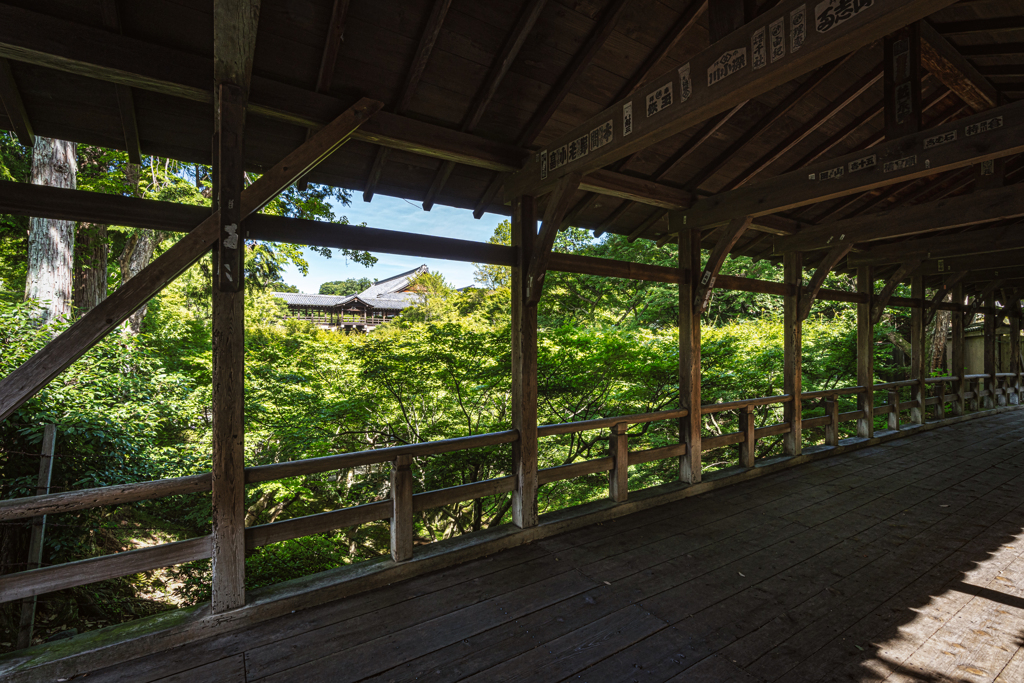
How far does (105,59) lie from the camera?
1930 mm

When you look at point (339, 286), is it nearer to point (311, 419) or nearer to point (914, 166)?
point (311, 419)

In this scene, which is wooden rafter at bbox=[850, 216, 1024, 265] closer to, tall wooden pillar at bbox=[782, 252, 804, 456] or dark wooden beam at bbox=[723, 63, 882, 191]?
tall wooden pillar at bbox=[782, 252, 804, 456]

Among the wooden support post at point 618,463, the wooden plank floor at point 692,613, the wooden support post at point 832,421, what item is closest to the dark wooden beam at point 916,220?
the wooden support post at point 832,421

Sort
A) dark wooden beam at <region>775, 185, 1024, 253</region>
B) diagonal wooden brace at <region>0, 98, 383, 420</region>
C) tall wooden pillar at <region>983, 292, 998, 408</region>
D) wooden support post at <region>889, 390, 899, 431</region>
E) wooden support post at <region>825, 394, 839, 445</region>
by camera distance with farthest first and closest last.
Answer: tall wooden pillar at <region>983, 292, 998, 408</region>
wooden support post at <region>889, 390, 899, 431</region>
wooden support post at <region>825, 394, 839, 445</region>
dark wooden beam at <region>775, 185, 1024, 253</region>
diagonal wooden brace at <region>0, 98, 383, 420</region>

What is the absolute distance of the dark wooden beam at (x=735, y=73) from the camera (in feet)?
4.51

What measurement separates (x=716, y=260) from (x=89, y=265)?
27.1ft

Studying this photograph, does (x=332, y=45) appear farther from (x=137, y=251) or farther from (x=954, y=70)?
(x=137, y=251)

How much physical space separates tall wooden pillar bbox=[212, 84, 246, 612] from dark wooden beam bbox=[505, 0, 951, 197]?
1.85 meters

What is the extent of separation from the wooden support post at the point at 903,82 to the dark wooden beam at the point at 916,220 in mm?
1399

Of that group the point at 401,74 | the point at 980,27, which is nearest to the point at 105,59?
the point at 401,74

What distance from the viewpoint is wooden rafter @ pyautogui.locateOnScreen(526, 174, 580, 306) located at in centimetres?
274

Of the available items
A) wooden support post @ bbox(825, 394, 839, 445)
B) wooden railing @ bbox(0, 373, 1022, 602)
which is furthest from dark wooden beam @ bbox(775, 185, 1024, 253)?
wooden support post @ bbox(825, 394, 839, 445)

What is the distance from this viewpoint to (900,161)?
9.07ft

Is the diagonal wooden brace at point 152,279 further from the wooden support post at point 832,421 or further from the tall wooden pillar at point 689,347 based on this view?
the wooden support post at point 832,421
